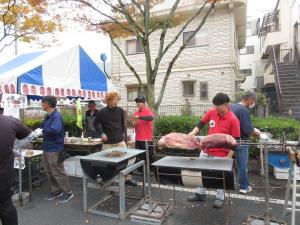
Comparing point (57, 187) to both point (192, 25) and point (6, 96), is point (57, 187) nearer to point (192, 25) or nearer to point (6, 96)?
point (6, 96)

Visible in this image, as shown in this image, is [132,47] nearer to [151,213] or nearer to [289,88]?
[289,88]

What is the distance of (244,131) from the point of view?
16.3ft

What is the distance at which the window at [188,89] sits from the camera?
15864 mm

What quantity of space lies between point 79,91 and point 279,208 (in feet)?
16.4

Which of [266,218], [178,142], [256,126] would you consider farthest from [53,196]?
[256,126]

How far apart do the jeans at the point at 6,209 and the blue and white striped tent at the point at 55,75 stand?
2.82 meters

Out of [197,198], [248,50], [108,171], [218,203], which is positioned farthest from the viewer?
[248,50]

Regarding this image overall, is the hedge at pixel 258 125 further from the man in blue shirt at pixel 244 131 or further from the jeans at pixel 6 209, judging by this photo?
the jeans at pixel 6 209

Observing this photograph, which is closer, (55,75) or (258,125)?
(55,75)

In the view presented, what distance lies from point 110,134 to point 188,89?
1099 cm

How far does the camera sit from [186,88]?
16.1 meters

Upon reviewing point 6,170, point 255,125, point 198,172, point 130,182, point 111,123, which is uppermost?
point 111,123

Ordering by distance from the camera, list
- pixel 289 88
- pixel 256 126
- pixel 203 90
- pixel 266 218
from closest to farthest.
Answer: pixel 266 218 → pixel 256 126 → pixel 289 88 → pixel 203 90

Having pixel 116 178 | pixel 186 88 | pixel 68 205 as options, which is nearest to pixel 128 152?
pixel 116 178
